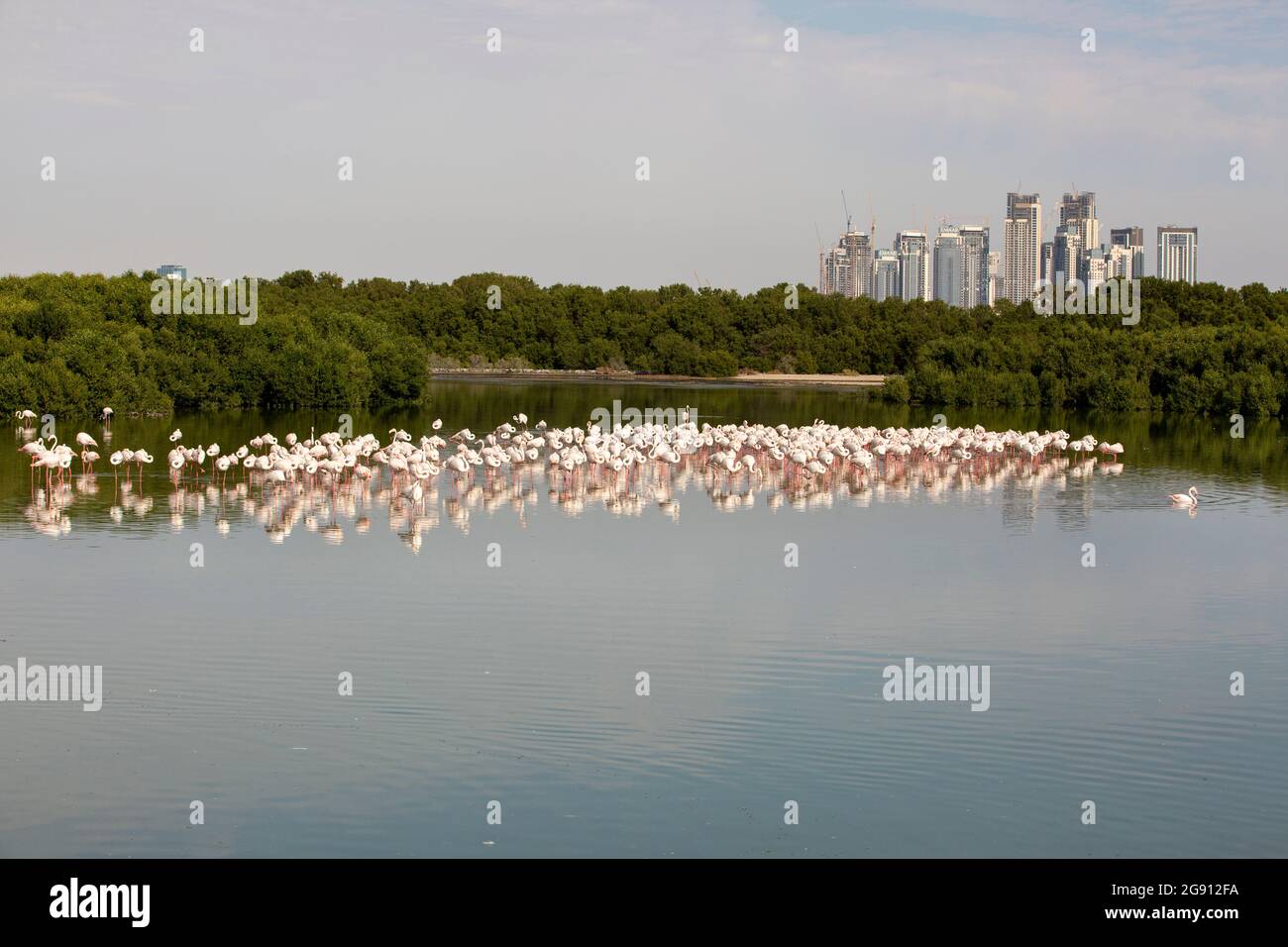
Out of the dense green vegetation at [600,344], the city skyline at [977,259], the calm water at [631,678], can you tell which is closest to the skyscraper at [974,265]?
the city skyline at [977,259]

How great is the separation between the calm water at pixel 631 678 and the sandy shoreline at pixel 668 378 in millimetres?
62664

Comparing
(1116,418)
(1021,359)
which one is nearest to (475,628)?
(1116,418)

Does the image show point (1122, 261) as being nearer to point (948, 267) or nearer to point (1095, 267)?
point (1095, 267)

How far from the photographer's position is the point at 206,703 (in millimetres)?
12711

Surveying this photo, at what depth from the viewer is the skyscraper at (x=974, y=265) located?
6181 inches

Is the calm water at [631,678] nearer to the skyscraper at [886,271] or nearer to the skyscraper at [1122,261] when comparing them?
the skyscraper at [1122,261]

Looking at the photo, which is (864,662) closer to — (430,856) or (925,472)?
(430,856)

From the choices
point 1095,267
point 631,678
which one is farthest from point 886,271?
point 631,678

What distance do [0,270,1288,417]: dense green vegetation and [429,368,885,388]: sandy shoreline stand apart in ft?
5.30

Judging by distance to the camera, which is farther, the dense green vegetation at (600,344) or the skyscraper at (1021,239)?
the skyscraper at (1021,239)

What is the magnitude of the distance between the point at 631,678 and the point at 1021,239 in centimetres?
16240

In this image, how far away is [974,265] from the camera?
525 ft

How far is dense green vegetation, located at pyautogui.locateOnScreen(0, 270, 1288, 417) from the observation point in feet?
164

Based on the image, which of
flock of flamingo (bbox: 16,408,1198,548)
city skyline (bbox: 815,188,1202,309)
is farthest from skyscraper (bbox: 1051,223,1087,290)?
flock of flamingo (bbox: 16,408,1198,548)
